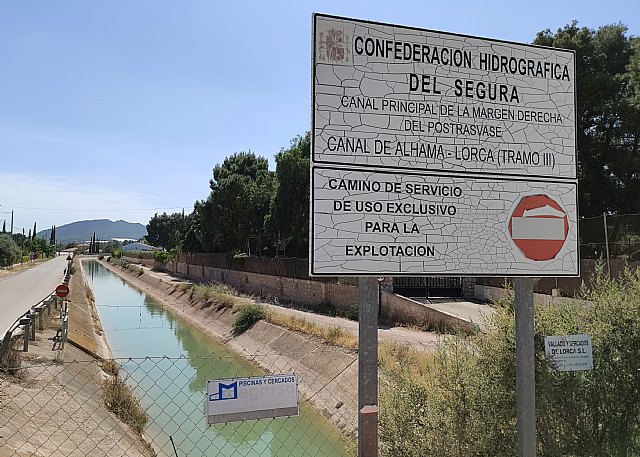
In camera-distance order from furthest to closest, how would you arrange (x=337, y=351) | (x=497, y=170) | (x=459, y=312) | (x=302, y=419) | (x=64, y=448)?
(x=459, y=312), (x=337, y=351), (x=302, y=419), (x=64, y=448), (x=497, y=170)

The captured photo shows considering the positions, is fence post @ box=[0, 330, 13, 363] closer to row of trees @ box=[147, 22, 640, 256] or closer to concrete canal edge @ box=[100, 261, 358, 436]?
concrete canal edge @ box=[100, 261, 358, 436]

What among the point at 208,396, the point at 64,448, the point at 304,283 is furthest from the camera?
the point at 304,283

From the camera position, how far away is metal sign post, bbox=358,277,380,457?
414 centimetres

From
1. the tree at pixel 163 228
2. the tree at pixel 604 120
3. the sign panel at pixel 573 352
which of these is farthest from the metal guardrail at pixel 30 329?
the tree at pixel 163 228

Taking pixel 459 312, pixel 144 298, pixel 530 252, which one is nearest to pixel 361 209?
pixel 530 252

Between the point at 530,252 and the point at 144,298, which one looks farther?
the point at 144,298

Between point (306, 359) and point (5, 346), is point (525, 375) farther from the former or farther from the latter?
point (306, 359)

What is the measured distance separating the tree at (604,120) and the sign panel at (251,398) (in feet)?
81.6

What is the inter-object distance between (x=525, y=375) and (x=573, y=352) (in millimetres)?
511

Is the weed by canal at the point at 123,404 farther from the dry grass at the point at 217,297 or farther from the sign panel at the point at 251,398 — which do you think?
the dry grass at the point at 217,297

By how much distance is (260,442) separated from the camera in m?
14.7

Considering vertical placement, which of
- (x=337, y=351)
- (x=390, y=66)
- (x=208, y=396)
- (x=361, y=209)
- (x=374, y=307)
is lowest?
(x=337, y=351)

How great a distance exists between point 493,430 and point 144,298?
5848 cm

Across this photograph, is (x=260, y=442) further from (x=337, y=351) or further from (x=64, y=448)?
(x=64, y=448)
